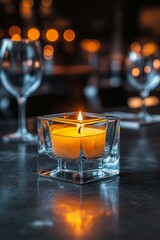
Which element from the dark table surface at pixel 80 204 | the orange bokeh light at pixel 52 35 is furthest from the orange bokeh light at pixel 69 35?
the dark table surface at pixel 80 204

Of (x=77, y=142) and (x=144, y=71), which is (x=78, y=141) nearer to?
(x=77, y=142)

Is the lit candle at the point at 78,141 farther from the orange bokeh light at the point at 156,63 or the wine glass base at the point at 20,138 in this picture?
the orange bokeh light at the point at 156,63

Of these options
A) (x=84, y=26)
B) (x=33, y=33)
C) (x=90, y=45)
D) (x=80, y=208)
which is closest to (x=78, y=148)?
(x=80, y=208)

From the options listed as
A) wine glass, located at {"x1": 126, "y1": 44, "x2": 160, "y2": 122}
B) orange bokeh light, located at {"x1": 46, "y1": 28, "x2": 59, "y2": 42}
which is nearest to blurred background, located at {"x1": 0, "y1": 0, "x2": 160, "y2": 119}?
orange bokeh light, located at {"x1": 46, "y1": 28, "x2": 59, "y2": 42}

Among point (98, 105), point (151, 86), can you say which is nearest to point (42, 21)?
point (98, 105)

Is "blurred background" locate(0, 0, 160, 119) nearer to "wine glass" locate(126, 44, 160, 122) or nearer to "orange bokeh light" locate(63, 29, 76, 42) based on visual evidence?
"orange bokeh light" locate(63, 29, 76, 42)

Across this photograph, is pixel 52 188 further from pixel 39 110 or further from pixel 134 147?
pixel 39 110

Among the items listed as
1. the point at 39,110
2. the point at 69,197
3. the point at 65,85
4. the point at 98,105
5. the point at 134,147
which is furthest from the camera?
the point at 65,85
